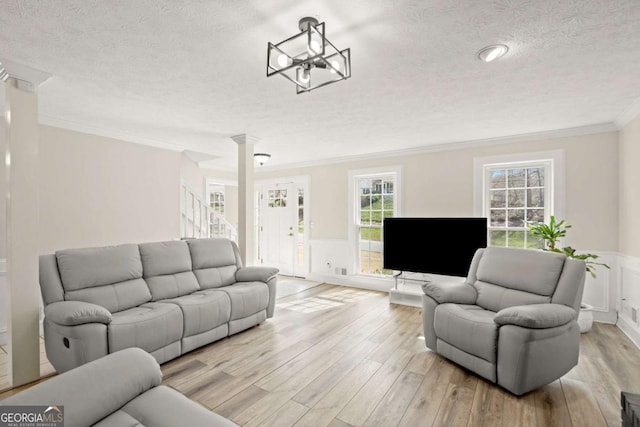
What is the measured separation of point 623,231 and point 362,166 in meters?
3.57

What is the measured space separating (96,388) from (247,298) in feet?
7.08

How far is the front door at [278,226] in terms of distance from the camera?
6742 millimetres

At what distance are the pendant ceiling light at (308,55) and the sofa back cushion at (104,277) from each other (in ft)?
7.73

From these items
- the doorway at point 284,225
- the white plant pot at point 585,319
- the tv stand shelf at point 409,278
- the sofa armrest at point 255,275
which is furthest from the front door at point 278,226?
the white plant pot at point 585,319

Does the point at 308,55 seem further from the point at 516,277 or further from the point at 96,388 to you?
the point at 516,277

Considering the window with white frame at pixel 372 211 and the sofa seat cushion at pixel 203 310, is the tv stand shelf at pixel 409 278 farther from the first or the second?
the sofa seat cushion at pixel 203 310

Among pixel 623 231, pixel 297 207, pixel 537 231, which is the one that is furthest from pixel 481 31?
pixel 297 207

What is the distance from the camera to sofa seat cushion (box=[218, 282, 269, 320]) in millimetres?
3385

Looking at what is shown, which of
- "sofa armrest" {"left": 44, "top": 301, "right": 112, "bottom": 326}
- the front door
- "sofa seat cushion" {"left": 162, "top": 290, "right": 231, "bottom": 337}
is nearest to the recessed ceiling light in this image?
"sofa seat cushion" {"left": 162, "top": 290, "right": 231, "bottom": 337}

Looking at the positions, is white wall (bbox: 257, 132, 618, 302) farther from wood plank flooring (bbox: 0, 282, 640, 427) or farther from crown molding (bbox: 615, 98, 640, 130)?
wood plank flooring (bbox: 0, 282, 640, 427)

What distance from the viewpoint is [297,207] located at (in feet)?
21.8

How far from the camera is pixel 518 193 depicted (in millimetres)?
4438

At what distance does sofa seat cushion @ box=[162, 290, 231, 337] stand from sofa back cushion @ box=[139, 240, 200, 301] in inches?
4.9

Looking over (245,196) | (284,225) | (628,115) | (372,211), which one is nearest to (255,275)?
(245,196)
